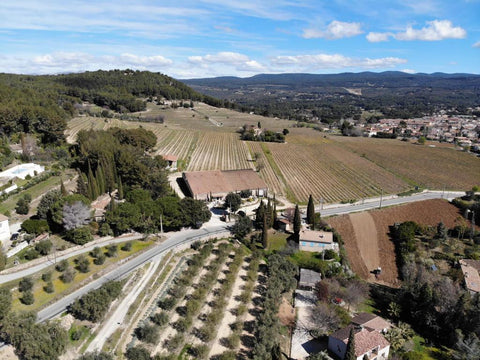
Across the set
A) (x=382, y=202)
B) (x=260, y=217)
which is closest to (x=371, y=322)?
(x=260, y=217)

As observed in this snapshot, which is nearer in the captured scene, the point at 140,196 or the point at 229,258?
the point at 229,258

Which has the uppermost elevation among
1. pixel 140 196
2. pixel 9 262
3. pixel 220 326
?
pixel 140 196

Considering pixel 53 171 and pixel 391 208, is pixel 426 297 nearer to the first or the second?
pixel 391 208

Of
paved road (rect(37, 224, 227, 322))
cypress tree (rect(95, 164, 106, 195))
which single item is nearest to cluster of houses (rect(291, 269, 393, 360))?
paved road (rect(37, 224, 227, 322))

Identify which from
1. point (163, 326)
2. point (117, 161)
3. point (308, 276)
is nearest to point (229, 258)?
point (308, 276)

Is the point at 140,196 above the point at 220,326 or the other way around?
above

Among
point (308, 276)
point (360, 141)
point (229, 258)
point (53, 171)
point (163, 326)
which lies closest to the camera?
point (163, 326)

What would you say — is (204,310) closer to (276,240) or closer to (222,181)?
(276,240)
